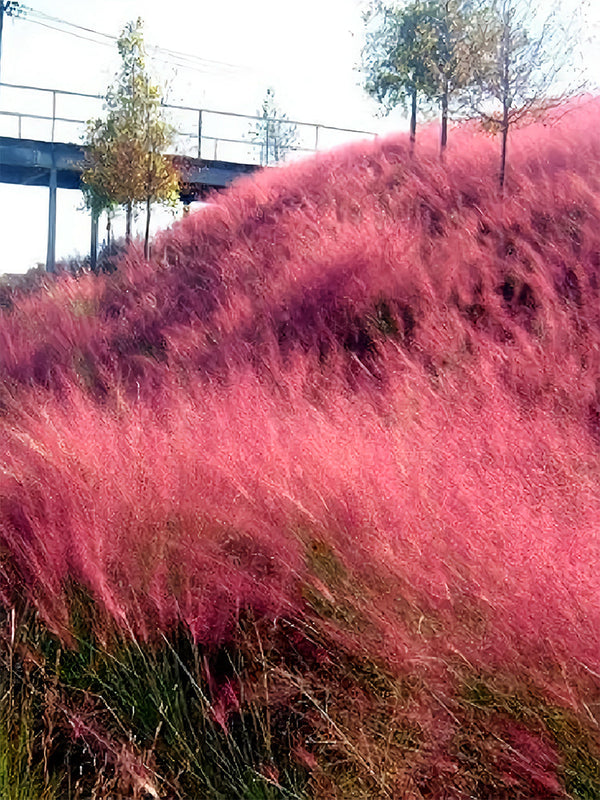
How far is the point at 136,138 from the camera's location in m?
13.4

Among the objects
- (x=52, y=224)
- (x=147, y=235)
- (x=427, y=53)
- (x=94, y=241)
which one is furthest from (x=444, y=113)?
(x=52, y=224)

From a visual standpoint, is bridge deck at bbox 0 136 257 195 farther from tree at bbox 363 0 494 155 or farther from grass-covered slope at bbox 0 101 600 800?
grass-covered slope at bbox 0 101 600 800

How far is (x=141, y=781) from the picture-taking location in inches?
79.7

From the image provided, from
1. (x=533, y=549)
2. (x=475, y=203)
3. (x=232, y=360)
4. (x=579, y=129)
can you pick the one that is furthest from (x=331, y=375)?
(x=579, y=129)

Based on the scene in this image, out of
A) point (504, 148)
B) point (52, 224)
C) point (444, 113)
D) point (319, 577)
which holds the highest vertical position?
point (444, 113)

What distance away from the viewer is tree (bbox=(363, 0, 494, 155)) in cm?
988

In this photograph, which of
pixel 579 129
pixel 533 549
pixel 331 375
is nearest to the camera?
pixel 533 549

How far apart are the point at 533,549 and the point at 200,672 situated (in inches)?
43.4

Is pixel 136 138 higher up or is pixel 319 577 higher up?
pixel 136 138

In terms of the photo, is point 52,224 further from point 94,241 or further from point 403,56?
point 403,56

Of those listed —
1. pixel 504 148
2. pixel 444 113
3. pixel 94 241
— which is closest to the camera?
pixel 504 148

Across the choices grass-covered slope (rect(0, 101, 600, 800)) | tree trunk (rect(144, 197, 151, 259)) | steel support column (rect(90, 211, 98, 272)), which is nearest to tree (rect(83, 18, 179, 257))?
tree trunk (rect(144, 197, 151, 259))

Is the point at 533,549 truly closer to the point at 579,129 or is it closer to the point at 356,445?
the point at 356,445

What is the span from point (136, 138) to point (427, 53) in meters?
5.40
